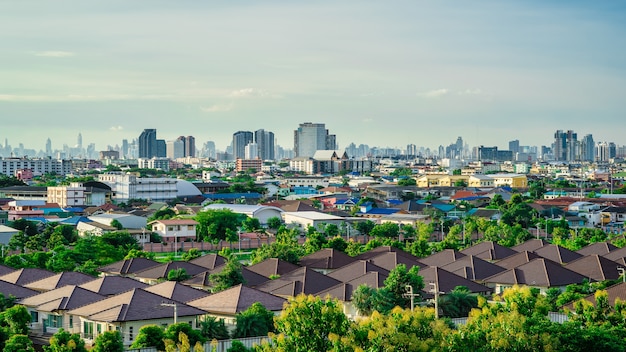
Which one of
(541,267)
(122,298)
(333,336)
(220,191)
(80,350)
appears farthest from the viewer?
(220,191)

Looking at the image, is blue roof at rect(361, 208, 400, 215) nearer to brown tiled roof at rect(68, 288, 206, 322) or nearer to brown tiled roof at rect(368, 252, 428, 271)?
brown tiled roof at rect(368, 252, 428, 271)

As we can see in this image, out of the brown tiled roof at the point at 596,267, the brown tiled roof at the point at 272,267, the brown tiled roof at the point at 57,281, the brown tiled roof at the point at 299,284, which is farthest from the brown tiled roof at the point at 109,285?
the brown tiled roof at the point at 596,267

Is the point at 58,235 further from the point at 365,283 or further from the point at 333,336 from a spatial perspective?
the point at 333,336

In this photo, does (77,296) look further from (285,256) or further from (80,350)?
(285,256)

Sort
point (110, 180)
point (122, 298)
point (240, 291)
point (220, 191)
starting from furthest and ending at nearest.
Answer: point (220, 191), point (110, 180), point (240, 291), point (122, 298)

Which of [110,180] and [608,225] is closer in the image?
[608,225]

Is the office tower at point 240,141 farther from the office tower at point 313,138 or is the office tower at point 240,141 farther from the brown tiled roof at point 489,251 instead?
the brown tiled roof at point 489,251

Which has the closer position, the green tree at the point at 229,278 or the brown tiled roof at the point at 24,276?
the brown tiled roof at the point at 24,276

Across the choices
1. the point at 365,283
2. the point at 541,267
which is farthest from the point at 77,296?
the point at 541,267

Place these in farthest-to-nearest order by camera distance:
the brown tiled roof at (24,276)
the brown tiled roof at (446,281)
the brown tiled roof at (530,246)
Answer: the brown tiled roof at (530,246) < the brown tiled roof at (24,276) < the brown tiled roof at (446,281)
